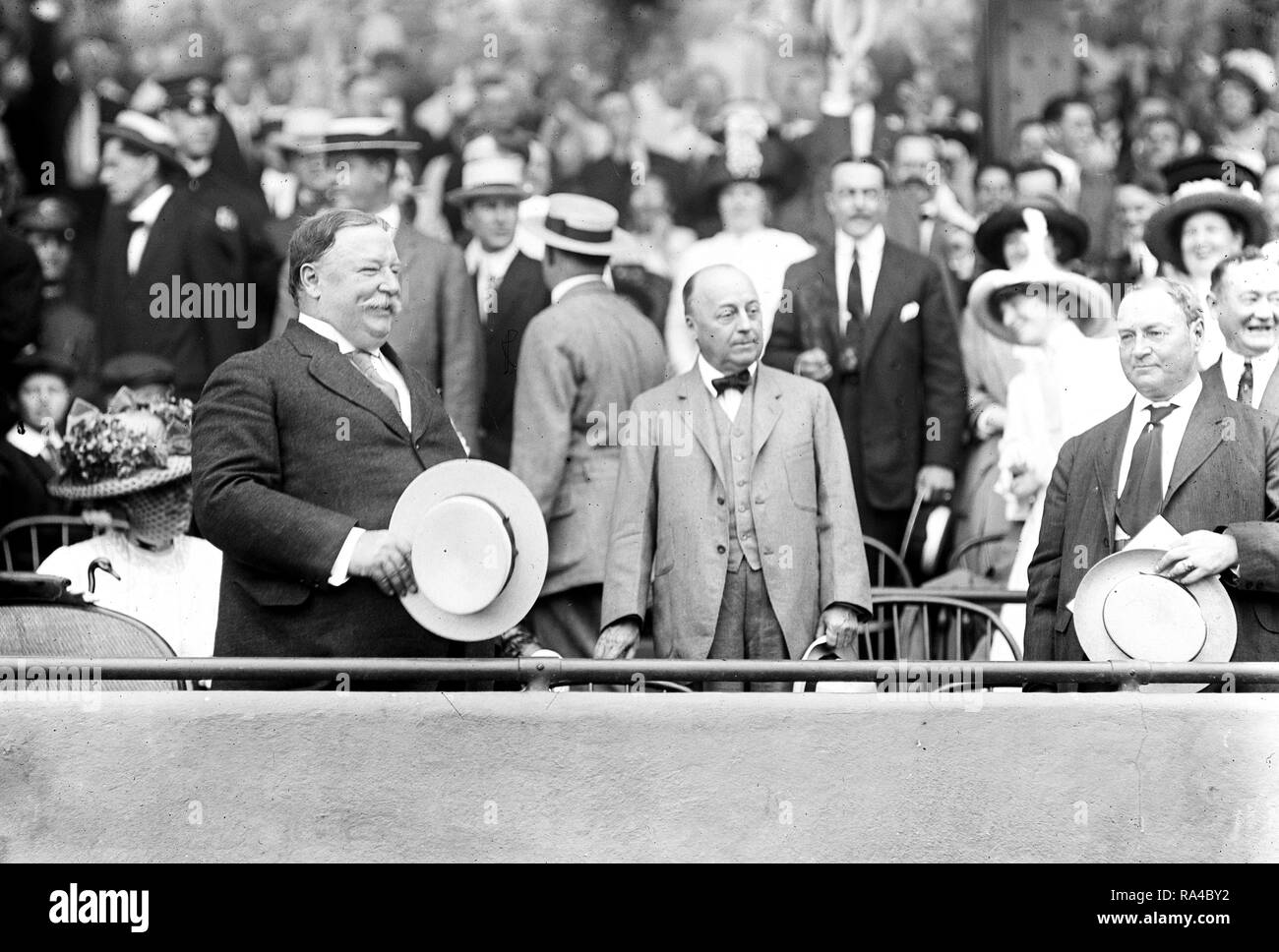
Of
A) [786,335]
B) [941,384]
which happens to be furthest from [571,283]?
[941,384]

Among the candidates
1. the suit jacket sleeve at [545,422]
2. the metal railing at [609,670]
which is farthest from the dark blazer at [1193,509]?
the suit jacket sleeve at [545,422]

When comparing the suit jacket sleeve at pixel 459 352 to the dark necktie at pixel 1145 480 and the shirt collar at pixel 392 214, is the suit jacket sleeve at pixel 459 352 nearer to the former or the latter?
the shirt collar at pixel 392 214

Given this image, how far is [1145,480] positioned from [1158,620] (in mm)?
628

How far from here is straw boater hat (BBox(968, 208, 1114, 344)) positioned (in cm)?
952

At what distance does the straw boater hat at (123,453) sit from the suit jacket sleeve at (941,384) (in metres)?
3.17

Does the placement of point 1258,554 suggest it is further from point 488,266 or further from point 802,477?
point 488,266

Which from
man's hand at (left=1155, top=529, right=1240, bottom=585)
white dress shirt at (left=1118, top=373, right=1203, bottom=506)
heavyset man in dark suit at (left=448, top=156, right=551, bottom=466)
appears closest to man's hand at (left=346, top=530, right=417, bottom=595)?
man's hand at (left=1155, top=529, right=1240, bottom=585)

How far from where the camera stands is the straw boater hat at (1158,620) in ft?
21.6

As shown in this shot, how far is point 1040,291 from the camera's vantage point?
960cm

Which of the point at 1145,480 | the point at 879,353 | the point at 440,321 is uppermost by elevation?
the point at 440,321

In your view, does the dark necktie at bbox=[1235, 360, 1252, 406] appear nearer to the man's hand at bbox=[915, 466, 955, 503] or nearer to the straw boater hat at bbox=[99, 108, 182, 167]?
the man's hand at bbox=[915, 466, 955, 503]

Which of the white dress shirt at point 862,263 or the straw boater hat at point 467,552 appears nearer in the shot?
the straw boater hat at point 467,552
